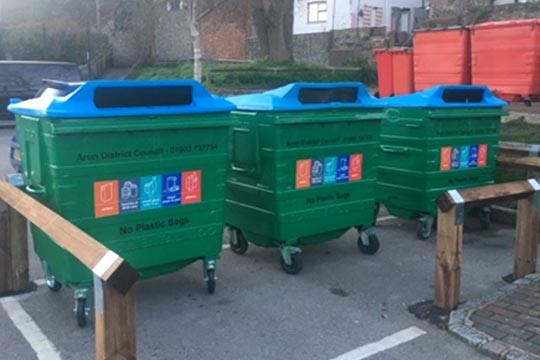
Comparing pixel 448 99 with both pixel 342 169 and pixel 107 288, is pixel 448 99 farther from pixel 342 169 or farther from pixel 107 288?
pixel 107 288

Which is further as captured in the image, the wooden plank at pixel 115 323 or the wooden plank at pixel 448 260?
the wooden plank at pixel 448 260

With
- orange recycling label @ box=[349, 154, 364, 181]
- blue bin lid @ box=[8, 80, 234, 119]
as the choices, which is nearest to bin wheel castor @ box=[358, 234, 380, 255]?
orange recycling label @ box=[349, 154, 364, 181]

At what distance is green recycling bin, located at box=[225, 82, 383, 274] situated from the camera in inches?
190

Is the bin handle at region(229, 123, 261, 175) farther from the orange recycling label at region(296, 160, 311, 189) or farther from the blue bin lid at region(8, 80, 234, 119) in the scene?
the blue bin lid at region(8, 80, 234, 119)

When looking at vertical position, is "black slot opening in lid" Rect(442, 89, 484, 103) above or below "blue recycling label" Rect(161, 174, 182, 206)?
above

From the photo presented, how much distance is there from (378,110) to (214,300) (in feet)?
7.48

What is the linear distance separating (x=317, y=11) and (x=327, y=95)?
2944cm

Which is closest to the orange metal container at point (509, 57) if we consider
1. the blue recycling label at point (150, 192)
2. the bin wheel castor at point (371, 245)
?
the bin wheel castor at point (371, 245)

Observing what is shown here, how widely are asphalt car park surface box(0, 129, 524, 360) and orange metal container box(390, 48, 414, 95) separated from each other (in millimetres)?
8190

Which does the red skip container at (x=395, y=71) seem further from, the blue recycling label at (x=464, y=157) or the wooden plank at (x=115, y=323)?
the wooden plank at (x=115, y=323)

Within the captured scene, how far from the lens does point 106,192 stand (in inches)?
155

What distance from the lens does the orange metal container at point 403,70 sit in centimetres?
1344

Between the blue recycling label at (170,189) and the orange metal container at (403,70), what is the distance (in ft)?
33.1

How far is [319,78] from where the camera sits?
19938mm
